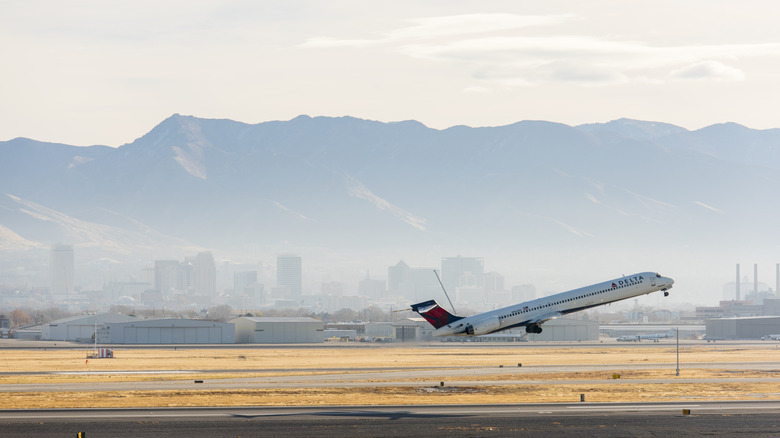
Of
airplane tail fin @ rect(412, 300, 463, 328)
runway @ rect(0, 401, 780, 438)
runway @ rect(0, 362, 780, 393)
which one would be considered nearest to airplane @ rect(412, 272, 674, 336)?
airplane tail fin @ rect(412, 300, 463, 328)

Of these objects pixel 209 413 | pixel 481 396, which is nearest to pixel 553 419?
pixel 481 396

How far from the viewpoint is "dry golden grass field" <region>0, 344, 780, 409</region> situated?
8875cm

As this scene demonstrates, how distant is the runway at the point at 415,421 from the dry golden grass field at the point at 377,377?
6574 mm

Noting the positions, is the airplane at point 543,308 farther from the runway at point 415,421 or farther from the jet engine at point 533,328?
the runway at point 415,421

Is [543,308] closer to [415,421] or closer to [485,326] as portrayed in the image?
[485,326]

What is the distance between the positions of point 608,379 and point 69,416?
58.5 meters

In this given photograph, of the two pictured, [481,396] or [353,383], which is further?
[353,383]

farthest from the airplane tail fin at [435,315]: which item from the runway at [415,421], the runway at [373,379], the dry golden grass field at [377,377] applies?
the runway at [415,421]

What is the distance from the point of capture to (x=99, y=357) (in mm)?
166625

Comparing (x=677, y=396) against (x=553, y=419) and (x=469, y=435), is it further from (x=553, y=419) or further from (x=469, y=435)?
(x=469, y=435)

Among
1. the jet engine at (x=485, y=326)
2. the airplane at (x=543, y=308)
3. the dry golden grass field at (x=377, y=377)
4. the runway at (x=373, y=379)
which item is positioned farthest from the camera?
the jet engine at (x=485, y=326)

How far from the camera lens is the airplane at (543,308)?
10788 cm

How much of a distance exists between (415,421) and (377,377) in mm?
43067

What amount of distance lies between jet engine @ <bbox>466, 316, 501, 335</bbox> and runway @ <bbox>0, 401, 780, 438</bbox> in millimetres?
27413
